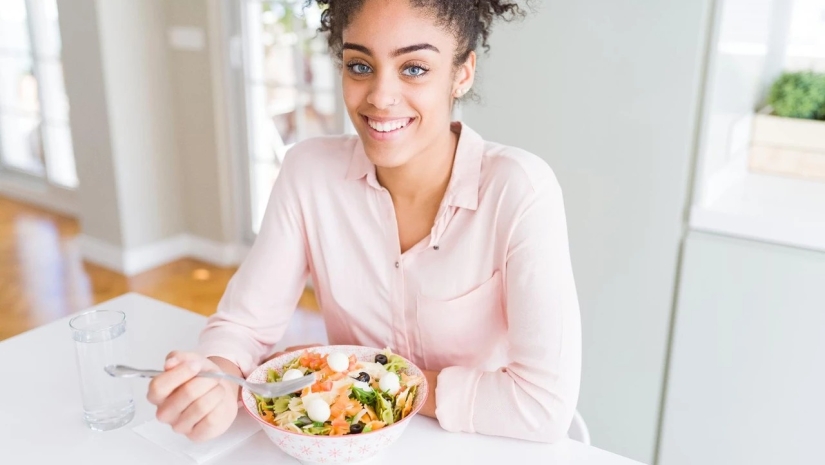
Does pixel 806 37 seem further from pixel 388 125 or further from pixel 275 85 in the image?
pixel 275 85

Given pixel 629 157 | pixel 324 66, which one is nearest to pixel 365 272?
pixel 629 157

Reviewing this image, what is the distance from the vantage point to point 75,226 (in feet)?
13.7

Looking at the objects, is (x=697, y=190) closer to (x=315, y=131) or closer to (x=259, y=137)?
(x=315, y=131)

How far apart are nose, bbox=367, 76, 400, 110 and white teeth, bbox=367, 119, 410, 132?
0.03 metres

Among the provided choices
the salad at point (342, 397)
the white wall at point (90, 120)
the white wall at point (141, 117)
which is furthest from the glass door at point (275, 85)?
the salad at point (342, 397)

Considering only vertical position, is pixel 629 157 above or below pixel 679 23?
below

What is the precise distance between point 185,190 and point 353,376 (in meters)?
3.02

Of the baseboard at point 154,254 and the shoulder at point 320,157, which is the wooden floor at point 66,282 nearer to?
the baseboard at point 154,254

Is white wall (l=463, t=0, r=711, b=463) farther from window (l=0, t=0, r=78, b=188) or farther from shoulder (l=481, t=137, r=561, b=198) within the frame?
window (l=0, t=0, r=78, b=188)

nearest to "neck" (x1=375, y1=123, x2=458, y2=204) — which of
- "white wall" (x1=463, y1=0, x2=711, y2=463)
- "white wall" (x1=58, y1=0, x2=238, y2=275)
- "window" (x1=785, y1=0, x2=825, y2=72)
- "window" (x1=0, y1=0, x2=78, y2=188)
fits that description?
"white wall" (x1=463, y1=0, x2=711, y2=463)

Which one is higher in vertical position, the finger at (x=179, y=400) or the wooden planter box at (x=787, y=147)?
the wooden planter box at (x=787, y=147)

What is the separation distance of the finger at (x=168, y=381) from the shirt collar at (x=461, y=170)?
17.7 inches

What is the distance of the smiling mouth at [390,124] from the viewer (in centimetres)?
108

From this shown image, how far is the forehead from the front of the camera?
103 cm
